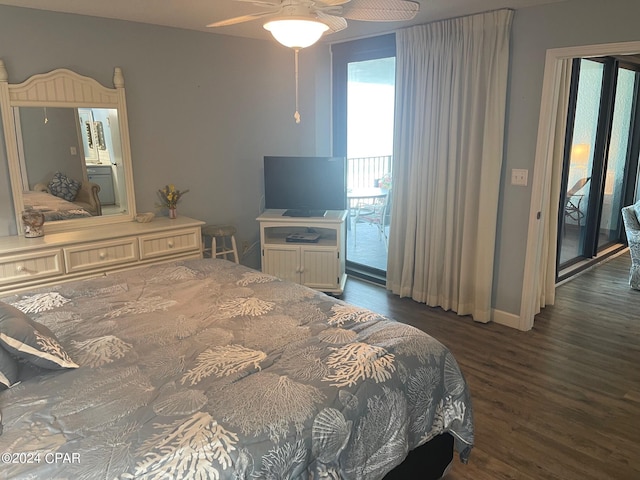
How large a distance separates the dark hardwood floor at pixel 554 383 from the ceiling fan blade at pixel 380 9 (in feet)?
7.19

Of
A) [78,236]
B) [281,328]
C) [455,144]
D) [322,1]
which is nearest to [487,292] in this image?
[455,144]

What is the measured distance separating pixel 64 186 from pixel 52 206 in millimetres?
178

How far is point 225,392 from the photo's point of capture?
1.59m

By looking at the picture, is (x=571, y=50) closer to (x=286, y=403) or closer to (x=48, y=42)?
(x=286, y=403)

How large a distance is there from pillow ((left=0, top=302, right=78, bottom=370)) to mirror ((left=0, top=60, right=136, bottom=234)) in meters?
2.09

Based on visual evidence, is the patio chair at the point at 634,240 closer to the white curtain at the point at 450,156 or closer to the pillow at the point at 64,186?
the white curtain at the point at 450,156

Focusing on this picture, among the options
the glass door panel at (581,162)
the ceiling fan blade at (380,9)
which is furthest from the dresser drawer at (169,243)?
the glass door panel at (581,162)

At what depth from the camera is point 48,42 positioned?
3.46 metres

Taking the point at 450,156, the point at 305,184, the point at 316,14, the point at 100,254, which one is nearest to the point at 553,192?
the point at 450,156

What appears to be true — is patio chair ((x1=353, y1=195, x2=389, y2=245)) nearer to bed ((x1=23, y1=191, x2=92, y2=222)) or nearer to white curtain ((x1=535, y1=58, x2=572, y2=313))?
white curtain ((x1=535, y1=58, x2=572, y2=313))

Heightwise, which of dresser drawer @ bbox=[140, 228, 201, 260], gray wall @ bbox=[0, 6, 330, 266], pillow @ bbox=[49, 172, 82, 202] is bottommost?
dresser drawer @ bbox=[140, 228, 201, 260]

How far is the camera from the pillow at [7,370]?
1624 millimetres

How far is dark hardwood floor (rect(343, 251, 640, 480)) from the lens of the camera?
7.64 feet

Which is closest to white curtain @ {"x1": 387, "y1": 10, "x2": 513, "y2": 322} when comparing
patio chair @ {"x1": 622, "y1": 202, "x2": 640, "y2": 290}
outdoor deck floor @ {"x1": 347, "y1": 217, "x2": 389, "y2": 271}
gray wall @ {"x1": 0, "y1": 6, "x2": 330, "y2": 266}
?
outdoor deck floor @ {"x1": 347, "y1": 217, "x2": 389, "y2": 271}
